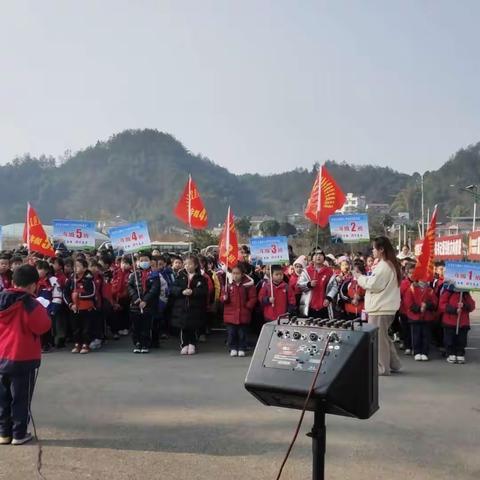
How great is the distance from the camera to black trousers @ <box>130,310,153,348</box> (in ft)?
31.1

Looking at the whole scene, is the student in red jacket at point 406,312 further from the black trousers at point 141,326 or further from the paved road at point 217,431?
the black trousers at point 141,326

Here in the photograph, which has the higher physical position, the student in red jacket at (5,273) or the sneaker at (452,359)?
the student in red jacket at (5,273)

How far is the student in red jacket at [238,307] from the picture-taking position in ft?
30.7

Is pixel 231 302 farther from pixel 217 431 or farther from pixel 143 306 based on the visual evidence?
pixel 217 431

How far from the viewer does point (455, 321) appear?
874cm

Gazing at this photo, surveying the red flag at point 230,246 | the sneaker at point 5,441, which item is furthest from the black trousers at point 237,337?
the sneaker at point 5,441

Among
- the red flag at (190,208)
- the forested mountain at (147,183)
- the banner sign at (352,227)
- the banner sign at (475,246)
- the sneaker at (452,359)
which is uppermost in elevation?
the forested mountain at (147,183)

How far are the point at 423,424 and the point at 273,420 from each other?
146 centimetres

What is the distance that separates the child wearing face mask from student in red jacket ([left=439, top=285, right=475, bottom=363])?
15.3ft

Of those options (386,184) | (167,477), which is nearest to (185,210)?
(167,477)

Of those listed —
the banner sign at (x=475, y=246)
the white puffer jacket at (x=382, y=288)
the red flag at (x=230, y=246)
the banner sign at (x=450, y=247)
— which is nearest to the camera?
the white puffer jacket at (x=382, y=288)

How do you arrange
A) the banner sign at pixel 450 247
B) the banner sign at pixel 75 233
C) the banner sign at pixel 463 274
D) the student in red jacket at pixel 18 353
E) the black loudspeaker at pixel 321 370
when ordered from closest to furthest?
the black loudspeaker at pixel 321 370, the student in red jacket at pixel 18 353, the banner sign at pixel 463 274, the banner sign at pixel 75 233, the banner sign at pixel 450 247

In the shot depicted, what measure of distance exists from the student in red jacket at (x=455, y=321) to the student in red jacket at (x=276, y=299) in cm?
242

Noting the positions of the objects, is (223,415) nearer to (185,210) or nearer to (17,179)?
(185,210)
